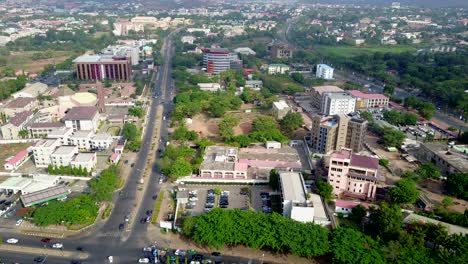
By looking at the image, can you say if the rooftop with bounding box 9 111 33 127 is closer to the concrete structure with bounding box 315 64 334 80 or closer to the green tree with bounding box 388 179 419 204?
the green tree with bounding box 388 179 419 204

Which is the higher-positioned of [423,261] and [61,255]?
[423,261]

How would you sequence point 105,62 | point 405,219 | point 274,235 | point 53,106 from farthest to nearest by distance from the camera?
1. point 105,62
2. point 53,106
3. point 405,219
4. point 274,235

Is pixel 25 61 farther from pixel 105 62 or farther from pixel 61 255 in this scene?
pixel 61 255

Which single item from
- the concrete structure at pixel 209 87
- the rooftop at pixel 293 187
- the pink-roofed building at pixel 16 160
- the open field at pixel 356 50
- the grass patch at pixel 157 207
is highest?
the open field at pixel 356 50

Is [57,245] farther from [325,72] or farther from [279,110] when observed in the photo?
[325,72]

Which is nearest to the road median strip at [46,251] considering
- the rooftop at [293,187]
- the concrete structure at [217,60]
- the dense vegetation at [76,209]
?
the dense vegetation at [76,209]

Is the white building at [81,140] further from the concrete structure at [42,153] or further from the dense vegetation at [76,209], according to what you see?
the dense vegetation at [76,209]

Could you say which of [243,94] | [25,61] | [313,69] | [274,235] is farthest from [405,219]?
[25,61]

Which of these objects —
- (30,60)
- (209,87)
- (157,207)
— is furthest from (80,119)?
Answer: (30,60)
